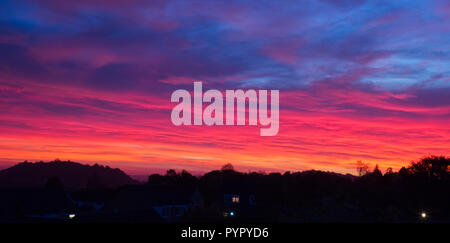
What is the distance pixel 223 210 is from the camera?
229 feet

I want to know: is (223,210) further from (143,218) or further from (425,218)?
(425,218)

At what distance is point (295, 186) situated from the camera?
69625mm

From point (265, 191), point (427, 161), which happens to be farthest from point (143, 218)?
point (427, 161)

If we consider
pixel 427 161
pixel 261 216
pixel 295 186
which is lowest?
pixel 261 216
